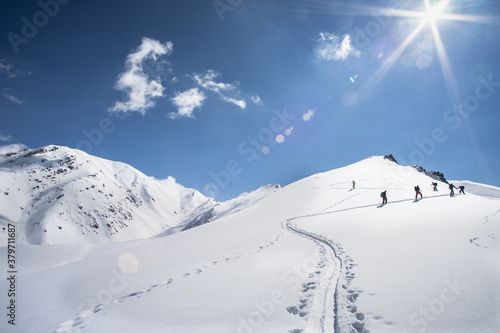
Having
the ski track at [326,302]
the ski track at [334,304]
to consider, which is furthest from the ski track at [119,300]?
the ski track at [334,304]

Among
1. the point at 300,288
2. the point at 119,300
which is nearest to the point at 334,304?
the point at 300,288

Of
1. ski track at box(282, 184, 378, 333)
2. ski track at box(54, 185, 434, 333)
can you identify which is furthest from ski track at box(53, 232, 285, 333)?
ski track at box(282, 184, 378, 333)

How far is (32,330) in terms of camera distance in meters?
6.73

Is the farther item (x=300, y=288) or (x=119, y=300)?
(x=119, y=300)

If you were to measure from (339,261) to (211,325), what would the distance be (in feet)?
20.6

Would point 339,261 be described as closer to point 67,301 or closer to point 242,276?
point 242,276

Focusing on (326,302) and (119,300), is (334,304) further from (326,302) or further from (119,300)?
(119,300)

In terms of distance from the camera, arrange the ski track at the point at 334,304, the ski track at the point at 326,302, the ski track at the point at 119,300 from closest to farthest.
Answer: the ski track at the point at 334,304
the ski track at the point at 326,302
the ski track at the point at 119,300

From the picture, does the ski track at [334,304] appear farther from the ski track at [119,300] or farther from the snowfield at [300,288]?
the ski track at [119,300]

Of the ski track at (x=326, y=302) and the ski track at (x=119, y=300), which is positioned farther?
the ski track at (x=119, y=300)

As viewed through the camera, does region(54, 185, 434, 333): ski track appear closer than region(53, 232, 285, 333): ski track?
Yes

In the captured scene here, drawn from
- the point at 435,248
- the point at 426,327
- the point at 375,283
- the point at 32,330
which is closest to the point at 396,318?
the point at 426,327

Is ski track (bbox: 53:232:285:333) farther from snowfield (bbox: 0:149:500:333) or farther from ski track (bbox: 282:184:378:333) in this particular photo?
ski track (bbox: 282:184:378:333)

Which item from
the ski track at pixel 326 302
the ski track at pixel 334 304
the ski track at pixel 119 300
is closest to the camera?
the ski track at pixel 334 304
